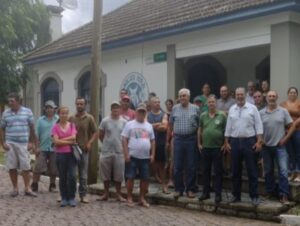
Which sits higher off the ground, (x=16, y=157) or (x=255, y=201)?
(x=16, y=157)

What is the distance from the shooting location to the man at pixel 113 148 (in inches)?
379

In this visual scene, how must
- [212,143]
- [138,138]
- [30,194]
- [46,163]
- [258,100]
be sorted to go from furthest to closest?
[46,163]
[30,194]
[258,100]
[138,138]
[212,143]

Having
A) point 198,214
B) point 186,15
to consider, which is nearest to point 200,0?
point 186,15

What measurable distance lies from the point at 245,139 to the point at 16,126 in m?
4.34

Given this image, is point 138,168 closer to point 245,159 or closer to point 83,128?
point 83,128

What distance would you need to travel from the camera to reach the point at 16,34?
889 inches

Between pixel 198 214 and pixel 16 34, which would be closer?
pixel 198 214

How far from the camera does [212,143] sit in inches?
351

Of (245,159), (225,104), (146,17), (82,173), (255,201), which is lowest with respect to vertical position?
(255,201)

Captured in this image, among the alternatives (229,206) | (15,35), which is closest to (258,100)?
(229,206)

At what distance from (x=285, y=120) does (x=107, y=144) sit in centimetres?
319

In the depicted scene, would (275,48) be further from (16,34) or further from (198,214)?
(16,34)

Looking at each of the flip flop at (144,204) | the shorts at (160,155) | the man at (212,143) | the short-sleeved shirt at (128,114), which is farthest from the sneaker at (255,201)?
the short-sleeved shirt at (128,114)

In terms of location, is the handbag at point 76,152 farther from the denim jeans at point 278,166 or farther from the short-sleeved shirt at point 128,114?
the denim jeans at point 278,166
